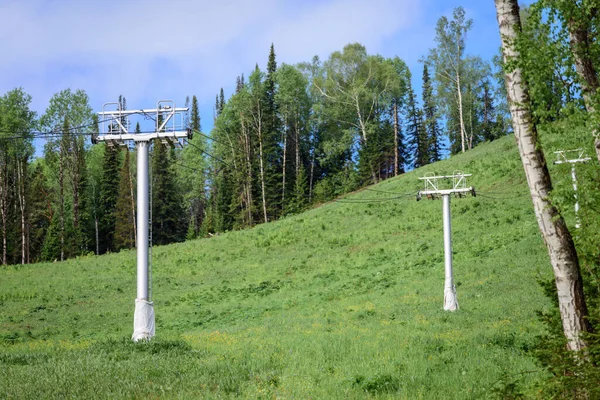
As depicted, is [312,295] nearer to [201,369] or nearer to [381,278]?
[381,278]

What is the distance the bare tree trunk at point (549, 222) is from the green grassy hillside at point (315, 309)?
974mm

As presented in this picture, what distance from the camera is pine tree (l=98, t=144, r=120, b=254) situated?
6391cm

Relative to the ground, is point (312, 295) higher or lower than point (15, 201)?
lower

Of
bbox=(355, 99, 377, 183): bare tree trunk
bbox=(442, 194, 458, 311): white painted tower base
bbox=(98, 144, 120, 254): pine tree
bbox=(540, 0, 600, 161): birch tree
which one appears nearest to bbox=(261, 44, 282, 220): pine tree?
bbox=(355, 99, 377, 183): bare tree trunk

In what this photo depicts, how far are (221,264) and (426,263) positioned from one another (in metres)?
15.5

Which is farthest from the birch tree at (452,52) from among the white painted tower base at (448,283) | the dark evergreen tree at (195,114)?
the dark evergreen tree at (195,114)

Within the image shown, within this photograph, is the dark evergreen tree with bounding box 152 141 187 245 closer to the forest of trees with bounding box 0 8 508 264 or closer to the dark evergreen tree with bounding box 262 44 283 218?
the forest of trees with bounding box 0 8 508 264

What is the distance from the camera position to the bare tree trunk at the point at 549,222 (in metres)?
6.08

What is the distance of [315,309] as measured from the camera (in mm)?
23906

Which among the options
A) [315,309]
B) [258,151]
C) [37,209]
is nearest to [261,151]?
[258,151]

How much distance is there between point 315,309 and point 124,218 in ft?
143

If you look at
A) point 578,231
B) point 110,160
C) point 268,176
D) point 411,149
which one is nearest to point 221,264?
point 268,176

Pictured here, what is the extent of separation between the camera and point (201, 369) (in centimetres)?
975

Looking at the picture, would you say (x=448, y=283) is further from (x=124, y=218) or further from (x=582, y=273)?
(x=124, y=218)
